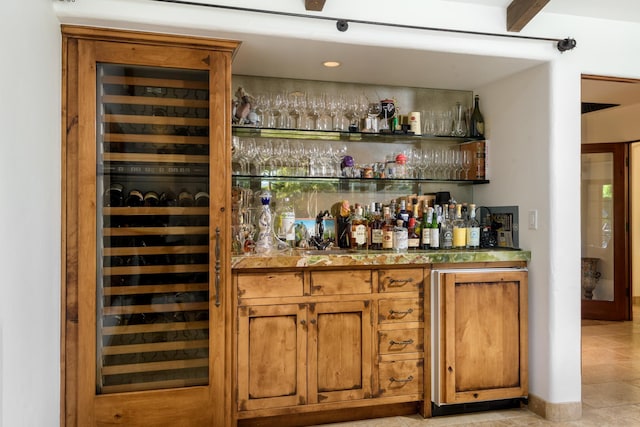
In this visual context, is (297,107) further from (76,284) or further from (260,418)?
(260,418)

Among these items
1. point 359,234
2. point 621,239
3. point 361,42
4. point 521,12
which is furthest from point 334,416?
point 621,239

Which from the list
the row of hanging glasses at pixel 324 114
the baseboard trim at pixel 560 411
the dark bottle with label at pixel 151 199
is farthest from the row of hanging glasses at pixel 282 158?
the baseboard trim at pixel 560 411

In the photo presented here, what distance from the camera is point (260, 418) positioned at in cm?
302

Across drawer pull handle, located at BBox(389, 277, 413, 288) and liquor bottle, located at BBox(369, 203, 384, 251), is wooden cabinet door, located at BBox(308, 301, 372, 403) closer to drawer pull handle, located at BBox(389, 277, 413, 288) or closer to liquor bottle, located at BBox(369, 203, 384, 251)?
drawer pull handle, located at BBox(389, 277, 413, 288)

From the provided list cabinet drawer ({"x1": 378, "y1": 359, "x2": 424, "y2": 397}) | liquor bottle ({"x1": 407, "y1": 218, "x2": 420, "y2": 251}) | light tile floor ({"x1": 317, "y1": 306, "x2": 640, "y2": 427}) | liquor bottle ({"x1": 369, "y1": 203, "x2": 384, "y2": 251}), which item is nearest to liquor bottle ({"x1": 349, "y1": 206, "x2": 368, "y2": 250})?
liquor bottle ({"x1": 369, "y1": 203, "x2": 384, "y2": 251})

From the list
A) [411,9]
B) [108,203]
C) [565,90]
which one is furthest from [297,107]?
[565,90]

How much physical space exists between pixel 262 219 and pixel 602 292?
4.58 metres

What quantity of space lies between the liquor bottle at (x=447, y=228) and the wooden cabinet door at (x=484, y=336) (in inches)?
15.3

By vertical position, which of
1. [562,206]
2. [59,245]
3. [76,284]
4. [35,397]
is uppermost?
[562,206]

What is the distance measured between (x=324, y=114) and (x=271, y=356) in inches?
63.6

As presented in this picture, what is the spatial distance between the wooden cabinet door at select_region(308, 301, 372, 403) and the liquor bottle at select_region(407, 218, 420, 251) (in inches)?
23.7

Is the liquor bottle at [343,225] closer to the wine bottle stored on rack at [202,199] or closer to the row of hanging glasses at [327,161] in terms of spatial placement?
the row of hanging glasses at [327,161]

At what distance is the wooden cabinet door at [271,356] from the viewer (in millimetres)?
Result: 2883

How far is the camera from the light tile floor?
3.12 meters
